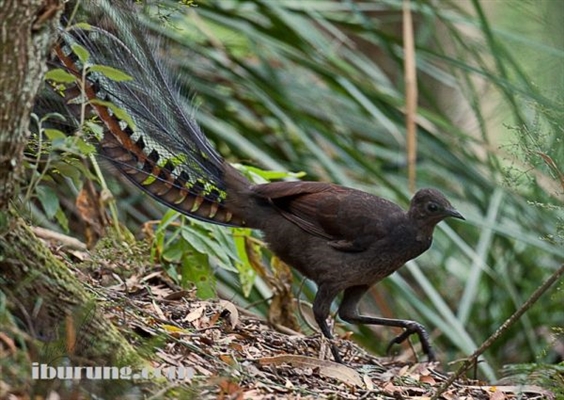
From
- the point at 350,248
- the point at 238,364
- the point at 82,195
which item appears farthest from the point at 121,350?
the point at 82,195

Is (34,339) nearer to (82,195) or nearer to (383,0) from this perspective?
(82,195)

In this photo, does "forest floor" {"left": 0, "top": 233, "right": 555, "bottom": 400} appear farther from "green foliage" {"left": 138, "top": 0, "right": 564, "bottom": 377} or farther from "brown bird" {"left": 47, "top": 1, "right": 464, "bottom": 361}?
"green foliage" {"left": 138, "top": 0, "right": 564, "bottom": 377}

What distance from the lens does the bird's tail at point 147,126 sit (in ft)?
10.6

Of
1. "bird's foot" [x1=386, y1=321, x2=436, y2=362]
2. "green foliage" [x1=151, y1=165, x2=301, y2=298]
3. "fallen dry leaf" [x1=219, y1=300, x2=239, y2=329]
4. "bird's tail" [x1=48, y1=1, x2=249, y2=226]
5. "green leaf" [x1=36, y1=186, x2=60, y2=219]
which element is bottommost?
"bird's foot" [x1=386, y1=321, x2=436, y2=362]

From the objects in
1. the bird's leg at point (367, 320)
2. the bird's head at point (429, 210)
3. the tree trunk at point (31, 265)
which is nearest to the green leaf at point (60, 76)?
the tree trunk at point (31, 265)

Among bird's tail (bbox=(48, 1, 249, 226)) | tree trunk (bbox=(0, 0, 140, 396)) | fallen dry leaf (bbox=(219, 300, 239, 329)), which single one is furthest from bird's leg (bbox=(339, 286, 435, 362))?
tree trunk (bbox=(0, 0, 140, 396))

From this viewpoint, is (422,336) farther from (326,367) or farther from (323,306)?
(326,367)

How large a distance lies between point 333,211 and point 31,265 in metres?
1.61

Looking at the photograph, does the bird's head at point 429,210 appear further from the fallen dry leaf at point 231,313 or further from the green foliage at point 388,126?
the green foliage at point 388,126

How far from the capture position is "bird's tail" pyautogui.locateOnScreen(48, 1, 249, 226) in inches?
127

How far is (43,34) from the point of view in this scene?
94.4 inches

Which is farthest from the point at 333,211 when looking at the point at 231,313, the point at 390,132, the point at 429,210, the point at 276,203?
the point at 390,132

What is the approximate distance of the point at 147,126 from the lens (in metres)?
3.49

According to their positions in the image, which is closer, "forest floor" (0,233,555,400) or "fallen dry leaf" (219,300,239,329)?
"forest floor" (0,233,555,400)
